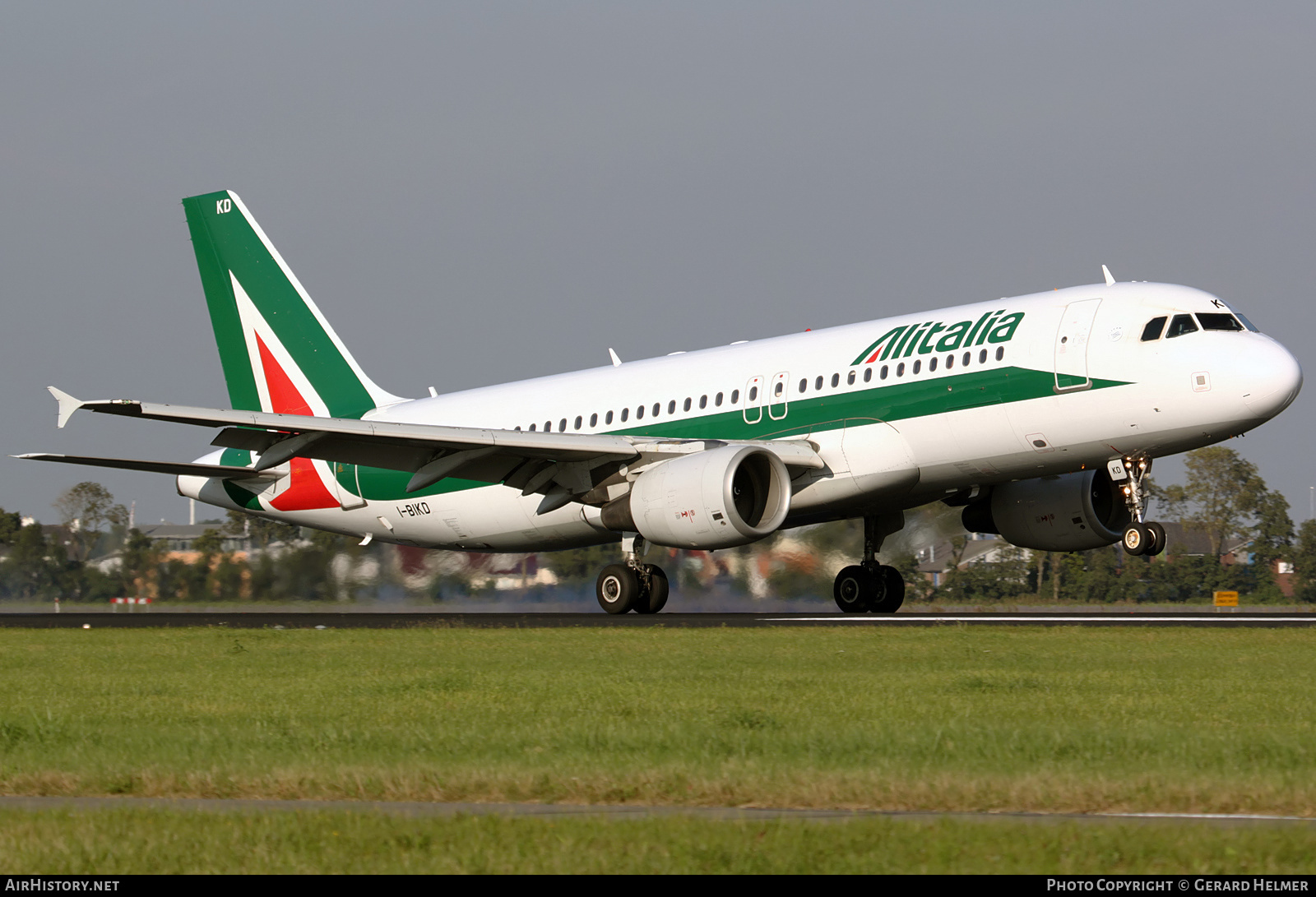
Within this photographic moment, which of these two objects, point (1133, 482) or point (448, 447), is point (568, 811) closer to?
point (1133, 482)

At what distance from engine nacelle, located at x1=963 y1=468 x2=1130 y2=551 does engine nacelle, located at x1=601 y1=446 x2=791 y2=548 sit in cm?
550

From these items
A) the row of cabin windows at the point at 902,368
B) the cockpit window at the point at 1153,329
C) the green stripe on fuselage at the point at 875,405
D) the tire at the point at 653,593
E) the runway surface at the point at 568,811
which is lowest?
the runway surface at the point at 568,811

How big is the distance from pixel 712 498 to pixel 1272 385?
8381 mm

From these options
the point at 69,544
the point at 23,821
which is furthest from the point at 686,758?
the point at 69,544

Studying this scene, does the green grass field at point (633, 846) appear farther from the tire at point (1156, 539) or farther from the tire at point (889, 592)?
the tire at point (889, 592)

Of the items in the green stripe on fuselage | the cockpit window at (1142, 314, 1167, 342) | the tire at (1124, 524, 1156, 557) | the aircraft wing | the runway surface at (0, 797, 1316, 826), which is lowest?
the runway surface at (0, 797, 1316, 826)

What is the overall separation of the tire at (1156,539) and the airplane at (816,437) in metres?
0.04

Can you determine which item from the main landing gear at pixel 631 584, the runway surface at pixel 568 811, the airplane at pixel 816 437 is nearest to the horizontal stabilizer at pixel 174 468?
the airplane at pixel 816 437

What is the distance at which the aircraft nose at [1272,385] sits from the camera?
23.3m

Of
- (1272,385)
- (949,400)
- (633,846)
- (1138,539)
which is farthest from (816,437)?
(633,846)

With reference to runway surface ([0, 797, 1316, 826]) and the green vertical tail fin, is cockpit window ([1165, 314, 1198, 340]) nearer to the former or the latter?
the green vertical tail fin

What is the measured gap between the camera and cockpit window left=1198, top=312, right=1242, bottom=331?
23938 millimetres

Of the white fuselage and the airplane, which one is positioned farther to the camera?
the airplane

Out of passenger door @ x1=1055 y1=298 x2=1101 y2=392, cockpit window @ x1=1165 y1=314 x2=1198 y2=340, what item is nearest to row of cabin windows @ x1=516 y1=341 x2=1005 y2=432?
passenger door @ x1=1055 y1=298 x2=1101 y2=392
